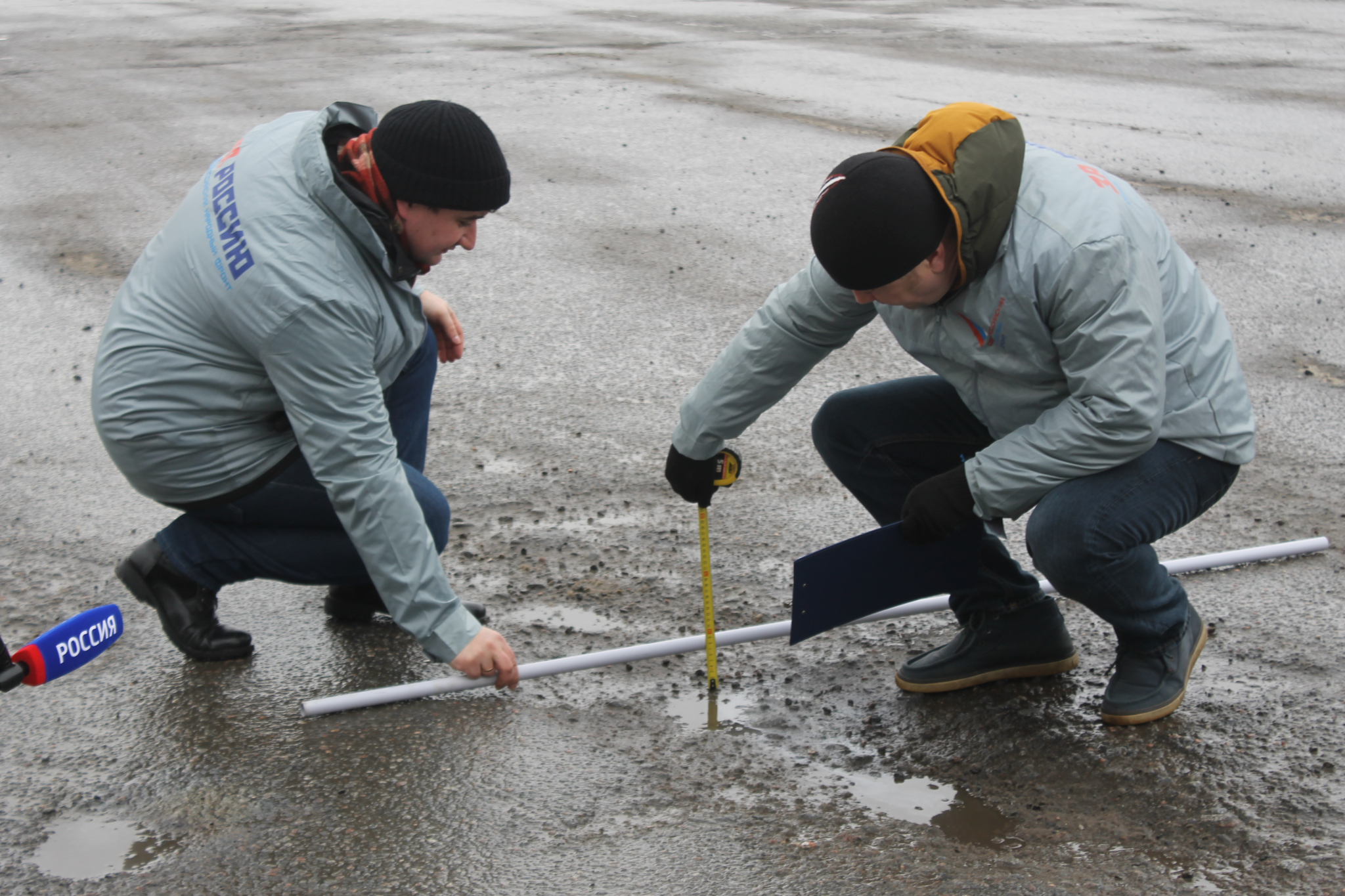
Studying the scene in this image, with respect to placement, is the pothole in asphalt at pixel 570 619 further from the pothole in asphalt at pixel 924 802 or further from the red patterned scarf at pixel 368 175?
the red patterned scarf at pixel 368 175

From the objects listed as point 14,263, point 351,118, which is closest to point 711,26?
point 14,263

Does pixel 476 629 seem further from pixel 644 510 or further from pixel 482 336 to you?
pixel 482 336

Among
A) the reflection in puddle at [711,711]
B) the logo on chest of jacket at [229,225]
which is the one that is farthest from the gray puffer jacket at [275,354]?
the reflection in puddle at [711,711]

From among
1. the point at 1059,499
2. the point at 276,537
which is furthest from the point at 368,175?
the point at 1059,499

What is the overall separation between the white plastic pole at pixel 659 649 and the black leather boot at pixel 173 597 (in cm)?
36

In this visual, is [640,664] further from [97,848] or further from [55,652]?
[55,652]

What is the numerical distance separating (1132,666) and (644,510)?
62.4 inches

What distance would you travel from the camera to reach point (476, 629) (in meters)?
2.79

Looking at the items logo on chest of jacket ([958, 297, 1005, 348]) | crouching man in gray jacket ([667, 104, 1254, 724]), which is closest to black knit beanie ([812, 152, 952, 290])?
crouching man in gray jacket ([667, 104, 1254, 724])

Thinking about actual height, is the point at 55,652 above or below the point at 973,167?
below

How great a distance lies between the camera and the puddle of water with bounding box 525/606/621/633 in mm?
3375

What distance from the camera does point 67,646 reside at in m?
2.09

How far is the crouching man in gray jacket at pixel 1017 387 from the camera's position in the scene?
2.46 meters

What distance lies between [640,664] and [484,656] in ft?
1.87
